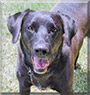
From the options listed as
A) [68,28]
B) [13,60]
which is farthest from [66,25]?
[13,60]

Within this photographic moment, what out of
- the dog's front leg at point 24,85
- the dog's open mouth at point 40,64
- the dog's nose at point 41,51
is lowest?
the dog's front leg at point 24,85

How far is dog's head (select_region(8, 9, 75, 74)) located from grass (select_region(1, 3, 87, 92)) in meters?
0.94

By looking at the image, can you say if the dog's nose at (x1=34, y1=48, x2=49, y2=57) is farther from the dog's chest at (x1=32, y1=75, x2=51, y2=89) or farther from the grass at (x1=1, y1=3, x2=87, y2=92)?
the grass at (x1=1, y1=3, x2=87, y2=92)

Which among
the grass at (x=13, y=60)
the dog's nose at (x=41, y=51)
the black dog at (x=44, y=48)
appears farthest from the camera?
the grass at (x=13, y=60)

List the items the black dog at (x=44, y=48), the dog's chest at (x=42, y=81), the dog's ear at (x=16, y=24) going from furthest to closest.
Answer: the dog's chest at (x=42, y=81) < the dog's ear at (x=16, y=24) < the black dog at (x=44, y=48)

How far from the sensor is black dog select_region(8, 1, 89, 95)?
2391 millimetres

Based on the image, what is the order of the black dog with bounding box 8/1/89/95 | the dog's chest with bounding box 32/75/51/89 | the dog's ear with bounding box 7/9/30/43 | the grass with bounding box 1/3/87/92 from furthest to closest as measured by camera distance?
the grass with bounding box 1/3/87/92
the dog's chest with bounding box 32/75/51/89
the dog's ear with bounding box 7/9/30/43
the black dog with bounding box 8/1/89/95

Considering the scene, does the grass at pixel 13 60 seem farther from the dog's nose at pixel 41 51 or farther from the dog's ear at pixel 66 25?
the dog's nose at pixel 41 51

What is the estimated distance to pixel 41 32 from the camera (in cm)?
238

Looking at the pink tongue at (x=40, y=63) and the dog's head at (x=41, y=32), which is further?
the pink tongue at (x=40, y=63)

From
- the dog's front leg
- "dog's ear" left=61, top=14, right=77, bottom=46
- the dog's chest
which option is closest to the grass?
the dog's front leg

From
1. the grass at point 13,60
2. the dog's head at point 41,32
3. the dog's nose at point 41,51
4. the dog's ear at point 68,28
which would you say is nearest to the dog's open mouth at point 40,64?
the dog's head at point 41,32

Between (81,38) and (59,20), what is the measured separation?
767 mm

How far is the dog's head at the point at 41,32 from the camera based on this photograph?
235 centimetres
